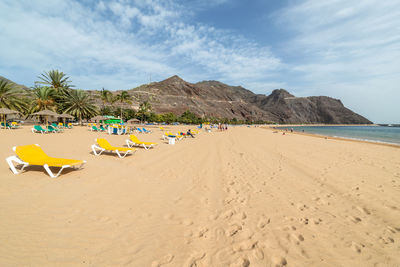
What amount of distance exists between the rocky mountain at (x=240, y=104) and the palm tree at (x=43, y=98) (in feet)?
182

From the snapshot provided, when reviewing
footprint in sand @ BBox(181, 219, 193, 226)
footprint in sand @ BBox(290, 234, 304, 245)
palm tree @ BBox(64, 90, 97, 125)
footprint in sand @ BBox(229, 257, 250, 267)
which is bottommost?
footprint in sand @ BBox(181, 219, 193, 226)

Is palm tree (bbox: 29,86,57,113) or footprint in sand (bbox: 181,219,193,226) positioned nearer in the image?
footprint in sand (bbox: 181,219,193,226)

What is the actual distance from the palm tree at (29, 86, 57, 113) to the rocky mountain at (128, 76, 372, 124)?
182 ft

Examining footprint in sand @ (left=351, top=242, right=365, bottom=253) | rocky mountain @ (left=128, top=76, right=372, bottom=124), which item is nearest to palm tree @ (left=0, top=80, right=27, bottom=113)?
footprint in sand @ (left=351, top=242, right=365, bottom=253)

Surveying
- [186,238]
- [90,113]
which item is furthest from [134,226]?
[90,113]

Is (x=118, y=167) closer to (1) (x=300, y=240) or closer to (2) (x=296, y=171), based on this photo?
(1) (x=300, y=240)

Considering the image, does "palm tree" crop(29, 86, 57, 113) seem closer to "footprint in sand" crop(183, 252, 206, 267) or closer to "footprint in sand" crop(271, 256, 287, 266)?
"footprint in sand" crop(183, 252, 206, 267)

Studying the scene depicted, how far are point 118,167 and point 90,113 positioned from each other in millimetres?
34110

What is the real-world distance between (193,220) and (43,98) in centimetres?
3797

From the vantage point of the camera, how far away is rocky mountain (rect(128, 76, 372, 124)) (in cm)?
10079

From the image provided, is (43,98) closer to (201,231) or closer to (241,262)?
(201,231)

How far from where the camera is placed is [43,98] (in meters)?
28.8

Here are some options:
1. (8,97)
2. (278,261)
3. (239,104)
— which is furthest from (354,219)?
(239,104)

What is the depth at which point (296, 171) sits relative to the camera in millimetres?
5895
